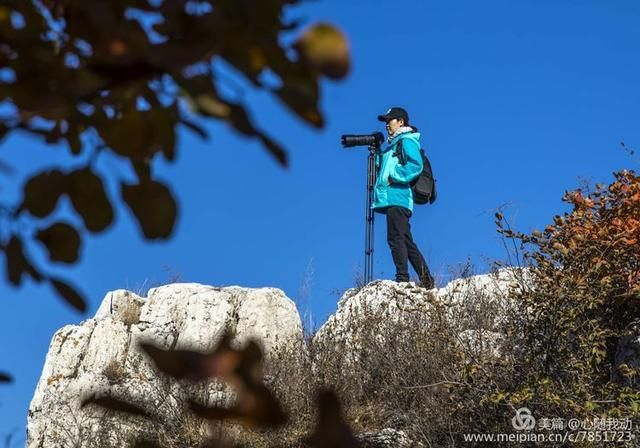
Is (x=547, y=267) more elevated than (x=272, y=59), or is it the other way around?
(x=547, y=267)

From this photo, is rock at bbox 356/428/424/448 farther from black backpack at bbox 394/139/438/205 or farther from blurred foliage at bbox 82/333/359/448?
blurred foliage at bbox 82/333/359/448

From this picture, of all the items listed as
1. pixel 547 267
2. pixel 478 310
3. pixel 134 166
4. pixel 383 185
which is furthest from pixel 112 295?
pixel 134 166

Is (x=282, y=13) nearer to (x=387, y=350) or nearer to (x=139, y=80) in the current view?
(x=139, y=80)

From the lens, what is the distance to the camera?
995 cm

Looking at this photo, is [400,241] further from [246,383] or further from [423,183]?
[246,383]

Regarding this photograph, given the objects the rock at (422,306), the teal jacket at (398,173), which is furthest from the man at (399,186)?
the rock at (422,306)

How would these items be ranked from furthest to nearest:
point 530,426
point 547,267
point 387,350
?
point 387,350
point 547,267
point 530,426

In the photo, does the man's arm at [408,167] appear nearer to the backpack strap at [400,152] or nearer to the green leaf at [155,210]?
the backpack strap at [400,152]

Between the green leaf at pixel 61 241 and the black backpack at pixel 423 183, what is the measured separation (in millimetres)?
7877

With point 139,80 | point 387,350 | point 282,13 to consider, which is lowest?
point 139,80

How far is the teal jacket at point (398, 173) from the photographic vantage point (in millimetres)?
8711

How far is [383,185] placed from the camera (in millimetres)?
8875

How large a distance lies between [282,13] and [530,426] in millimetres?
4764

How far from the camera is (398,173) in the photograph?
346 inches
